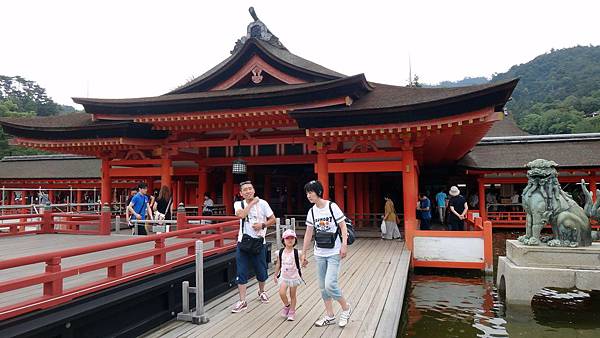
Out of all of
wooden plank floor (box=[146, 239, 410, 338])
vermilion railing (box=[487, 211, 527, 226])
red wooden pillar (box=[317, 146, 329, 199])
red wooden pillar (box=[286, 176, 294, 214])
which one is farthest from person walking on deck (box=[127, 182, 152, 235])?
vermilion railing (box=[487, 211, 527, 226])

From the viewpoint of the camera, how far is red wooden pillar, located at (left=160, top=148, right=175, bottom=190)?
48.6 feet

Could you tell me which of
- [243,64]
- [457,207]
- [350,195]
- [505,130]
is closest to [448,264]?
[457,207]

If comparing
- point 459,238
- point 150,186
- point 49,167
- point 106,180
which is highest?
point 49,167

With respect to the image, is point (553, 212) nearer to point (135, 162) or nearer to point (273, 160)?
point (273, 160)

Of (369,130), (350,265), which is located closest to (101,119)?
(369,130)

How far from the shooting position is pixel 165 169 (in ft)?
49.0

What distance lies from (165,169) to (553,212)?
12131 millimetres

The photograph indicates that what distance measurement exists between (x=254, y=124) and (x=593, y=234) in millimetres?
9837

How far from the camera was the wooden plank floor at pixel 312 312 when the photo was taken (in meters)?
5.25

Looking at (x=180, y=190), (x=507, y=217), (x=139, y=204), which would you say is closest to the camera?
(x=139, y=204)

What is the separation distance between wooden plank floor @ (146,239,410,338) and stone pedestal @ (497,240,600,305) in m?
2.15

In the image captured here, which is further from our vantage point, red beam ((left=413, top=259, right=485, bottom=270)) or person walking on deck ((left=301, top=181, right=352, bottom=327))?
red beam ((left=413, top=259, right=485, bottom=270))

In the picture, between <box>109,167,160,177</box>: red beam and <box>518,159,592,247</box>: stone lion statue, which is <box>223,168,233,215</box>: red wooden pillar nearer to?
<box>109,167,160,177</box>: red beam

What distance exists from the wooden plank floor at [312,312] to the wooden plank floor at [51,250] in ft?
4.85
